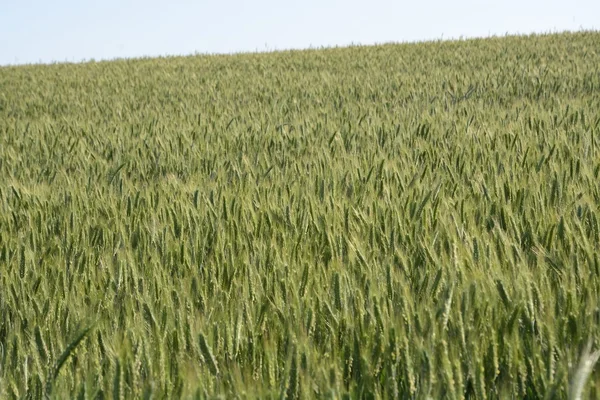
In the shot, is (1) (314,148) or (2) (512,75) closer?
(1) (314,148)

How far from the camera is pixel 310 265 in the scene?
53.4 inches

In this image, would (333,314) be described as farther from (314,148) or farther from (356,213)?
(314,148)

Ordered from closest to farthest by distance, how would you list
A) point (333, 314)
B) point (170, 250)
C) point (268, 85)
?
point (333, 314)
point (170, 250)
point (268, 85)

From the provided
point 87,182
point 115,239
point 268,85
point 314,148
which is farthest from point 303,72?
point 115,239

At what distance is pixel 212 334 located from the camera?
105cm

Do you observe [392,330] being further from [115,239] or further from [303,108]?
[303,108]

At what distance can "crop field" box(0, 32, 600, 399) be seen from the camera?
96cm

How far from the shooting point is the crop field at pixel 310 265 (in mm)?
956

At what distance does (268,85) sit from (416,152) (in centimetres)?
489

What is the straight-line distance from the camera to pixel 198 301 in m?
1.35

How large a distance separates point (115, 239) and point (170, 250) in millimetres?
318

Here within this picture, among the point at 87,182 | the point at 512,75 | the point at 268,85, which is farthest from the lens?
the point at 268,85

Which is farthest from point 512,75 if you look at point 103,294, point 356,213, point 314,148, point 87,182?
point 103,294

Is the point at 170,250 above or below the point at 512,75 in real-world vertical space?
below
